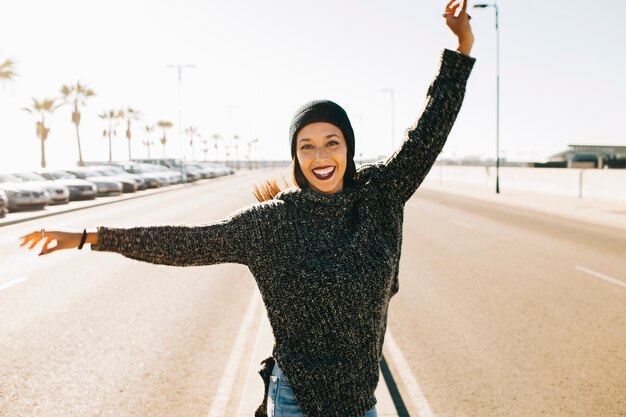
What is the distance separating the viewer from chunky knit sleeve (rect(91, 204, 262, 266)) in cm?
195

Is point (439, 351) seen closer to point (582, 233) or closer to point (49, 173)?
point (582, 233)

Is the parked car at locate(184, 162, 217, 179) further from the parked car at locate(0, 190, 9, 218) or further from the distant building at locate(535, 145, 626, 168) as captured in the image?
the parked car at locate(0, 190, 9, 218)

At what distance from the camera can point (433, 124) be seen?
2.22 m

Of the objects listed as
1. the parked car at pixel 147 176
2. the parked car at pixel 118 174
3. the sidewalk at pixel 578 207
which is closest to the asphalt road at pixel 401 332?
the sidewalk at pixel 578 207

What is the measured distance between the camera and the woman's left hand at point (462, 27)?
229 cm

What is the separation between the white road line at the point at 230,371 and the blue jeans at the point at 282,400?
229cm

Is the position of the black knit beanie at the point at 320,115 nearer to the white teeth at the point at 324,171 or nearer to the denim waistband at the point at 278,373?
the white teeth at the point at 324,171

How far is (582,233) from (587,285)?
647 cm

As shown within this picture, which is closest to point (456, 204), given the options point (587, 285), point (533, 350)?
point (587, 285)

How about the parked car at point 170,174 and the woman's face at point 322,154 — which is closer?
the woman's face at point 322,154

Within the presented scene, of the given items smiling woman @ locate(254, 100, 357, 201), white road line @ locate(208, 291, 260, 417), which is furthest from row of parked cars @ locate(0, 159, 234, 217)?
smiling woman @ locate(254, 100, 357, 201)

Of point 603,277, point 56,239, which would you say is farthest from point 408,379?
point 603,277

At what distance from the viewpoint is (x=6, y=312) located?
23.2 ft

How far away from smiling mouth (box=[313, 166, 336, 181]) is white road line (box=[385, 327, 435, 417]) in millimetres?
2613
